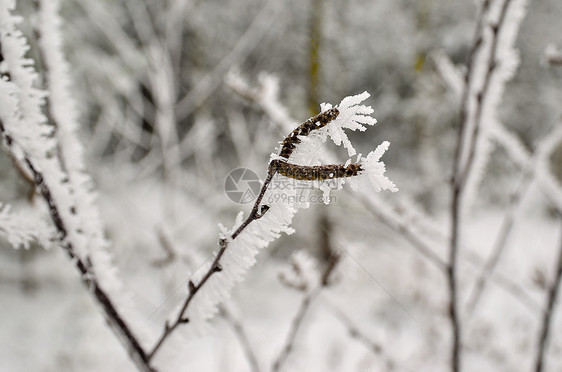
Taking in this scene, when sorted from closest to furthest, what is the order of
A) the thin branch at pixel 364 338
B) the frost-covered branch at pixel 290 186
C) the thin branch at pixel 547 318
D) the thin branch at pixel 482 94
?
the frost-covered branch at pixel 290 186 < the thin branch at pixel 482 94 < the thin branch at pixel 547 318 < the thin branch at pixel 364 338

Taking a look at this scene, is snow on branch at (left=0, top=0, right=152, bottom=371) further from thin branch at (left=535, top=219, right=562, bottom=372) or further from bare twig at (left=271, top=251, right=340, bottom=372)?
thin branch at (left=535, top=219, right=562, bottom=372)

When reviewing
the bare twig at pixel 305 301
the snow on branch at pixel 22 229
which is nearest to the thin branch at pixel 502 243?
the bare twig at pixel 305 301

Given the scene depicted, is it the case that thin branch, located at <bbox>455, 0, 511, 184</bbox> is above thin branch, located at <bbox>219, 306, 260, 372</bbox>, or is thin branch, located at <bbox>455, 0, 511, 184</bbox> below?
above

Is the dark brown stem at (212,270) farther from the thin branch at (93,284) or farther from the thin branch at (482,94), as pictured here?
the thin branch at (482,94)

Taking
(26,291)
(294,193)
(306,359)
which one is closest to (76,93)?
(26,291)

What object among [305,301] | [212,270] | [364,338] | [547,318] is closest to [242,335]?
[305,301]

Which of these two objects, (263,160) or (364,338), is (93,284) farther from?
(263,160)

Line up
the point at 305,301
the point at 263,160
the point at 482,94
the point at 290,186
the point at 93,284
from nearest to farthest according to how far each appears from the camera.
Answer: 1. the point at 290,186
2. the point at 93,284
3. the point at 482,94
4. the point at 305,301
5. the point at 263,160

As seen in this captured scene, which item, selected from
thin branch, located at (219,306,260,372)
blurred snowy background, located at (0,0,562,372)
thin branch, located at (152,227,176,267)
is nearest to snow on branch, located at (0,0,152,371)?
thin branch, located at (219,306,260,372)

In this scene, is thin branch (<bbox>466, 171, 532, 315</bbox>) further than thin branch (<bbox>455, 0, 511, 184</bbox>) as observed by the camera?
Yes
